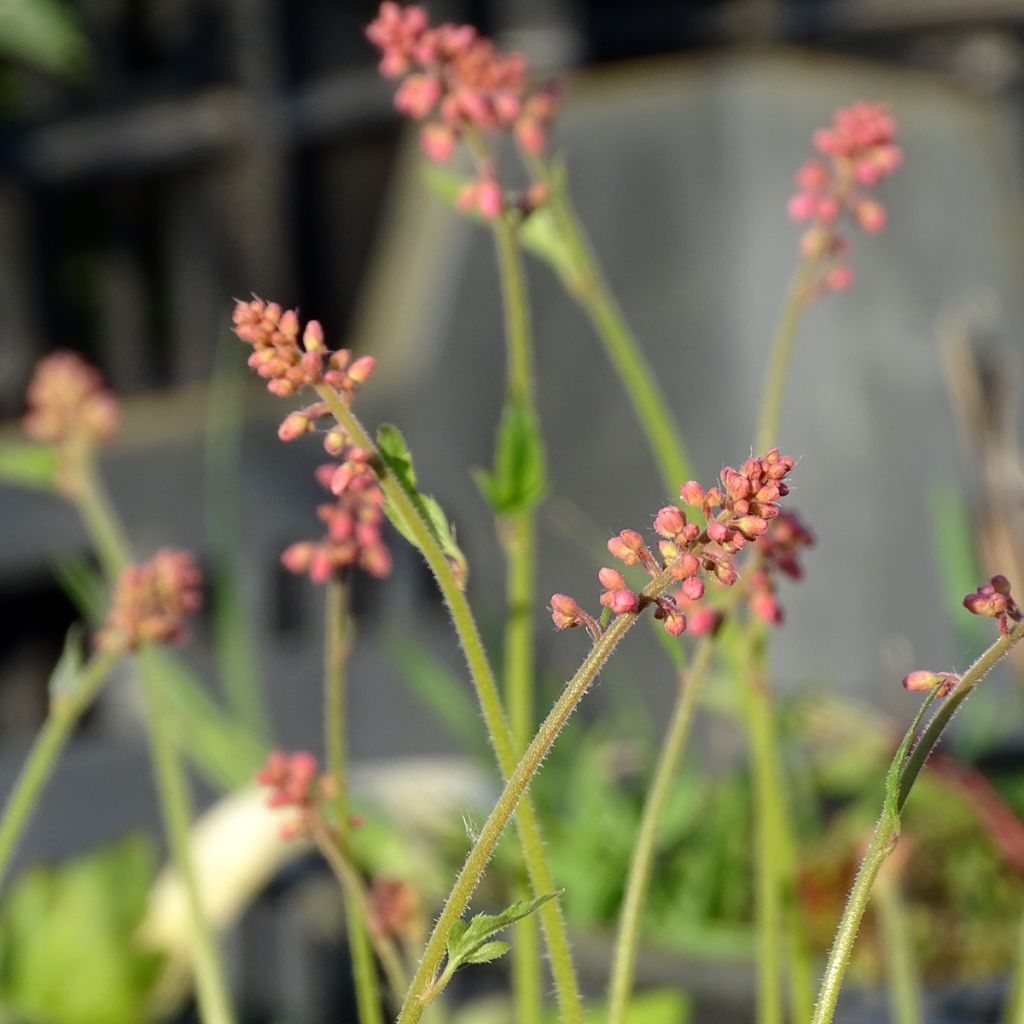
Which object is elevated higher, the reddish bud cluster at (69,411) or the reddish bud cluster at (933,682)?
the reddish bud cluster at (69,411)

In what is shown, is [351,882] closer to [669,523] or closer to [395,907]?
[395,907]

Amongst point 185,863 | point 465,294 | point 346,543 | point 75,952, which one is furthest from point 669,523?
point 465,294

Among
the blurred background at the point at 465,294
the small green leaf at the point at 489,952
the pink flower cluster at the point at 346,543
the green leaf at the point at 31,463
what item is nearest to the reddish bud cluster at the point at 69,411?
the green leaf at the point at 31,463

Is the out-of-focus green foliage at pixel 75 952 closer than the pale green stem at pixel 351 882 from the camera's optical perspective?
No

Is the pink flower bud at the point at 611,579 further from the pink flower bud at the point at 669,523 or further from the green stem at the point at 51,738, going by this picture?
the green stem at the point at 51,738

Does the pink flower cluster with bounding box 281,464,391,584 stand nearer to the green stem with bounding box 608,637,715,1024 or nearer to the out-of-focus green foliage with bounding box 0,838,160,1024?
the green stem with bounding box 608,637,715,1024

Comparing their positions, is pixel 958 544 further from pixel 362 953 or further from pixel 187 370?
pixel 187 370

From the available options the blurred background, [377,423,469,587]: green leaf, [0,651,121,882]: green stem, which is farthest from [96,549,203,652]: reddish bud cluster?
the blurred background
